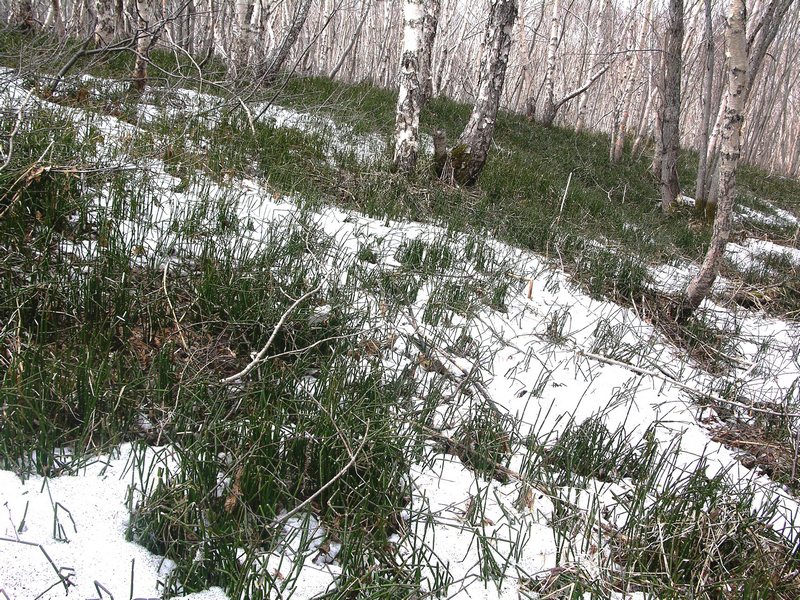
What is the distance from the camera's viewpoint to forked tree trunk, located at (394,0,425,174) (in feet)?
20.0

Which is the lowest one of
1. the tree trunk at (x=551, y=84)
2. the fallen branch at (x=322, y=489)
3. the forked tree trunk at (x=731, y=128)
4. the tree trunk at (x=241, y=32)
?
the fallen branch at (x=322, y=489)

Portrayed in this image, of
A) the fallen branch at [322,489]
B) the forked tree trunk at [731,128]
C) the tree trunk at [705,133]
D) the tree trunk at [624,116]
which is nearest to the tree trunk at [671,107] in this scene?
the tree trunk at [705,133]

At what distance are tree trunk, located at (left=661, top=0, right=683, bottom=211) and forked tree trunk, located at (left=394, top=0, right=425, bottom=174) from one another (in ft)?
16.3

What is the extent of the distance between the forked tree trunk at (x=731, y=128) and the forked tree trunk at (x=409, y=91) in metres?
3.13

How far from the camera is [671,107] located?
915 cm

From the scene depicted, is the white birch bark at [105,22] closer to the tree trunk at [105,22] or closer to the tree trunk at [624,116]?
the tree trunk at [105,22]

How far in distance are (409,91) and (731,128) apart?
3349 millimetres

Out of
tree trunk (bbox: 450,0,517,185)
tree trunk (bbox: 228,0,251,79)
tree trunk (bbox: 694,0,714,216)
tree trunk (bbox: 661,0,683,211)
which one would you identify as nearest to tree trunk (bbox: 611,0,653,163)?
tree trunk (bbox: 661,0,683,211)

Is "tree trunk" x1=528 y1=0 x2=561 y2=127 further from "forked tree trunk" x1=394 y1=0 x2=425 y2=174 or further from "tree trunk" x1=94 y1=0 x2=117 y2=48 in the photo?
"tree trunk" x1=94 y1=0 x2=117 y2=48

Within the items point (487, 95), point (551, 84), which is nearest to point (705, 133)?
point (487, 95)

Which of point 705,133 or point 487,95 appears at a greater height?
point 705,133

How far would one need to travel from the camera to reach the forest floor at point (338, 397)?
1774mm

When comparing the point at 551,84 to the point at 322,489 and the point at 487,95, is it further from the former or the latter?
the point at 322,489

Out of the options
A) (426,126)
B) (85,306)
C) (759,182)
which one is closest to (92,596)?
(85,306)
